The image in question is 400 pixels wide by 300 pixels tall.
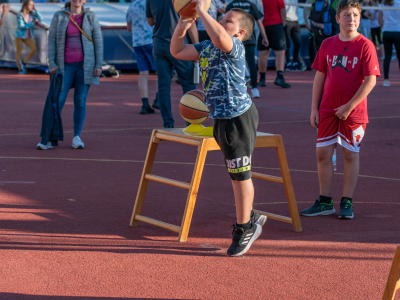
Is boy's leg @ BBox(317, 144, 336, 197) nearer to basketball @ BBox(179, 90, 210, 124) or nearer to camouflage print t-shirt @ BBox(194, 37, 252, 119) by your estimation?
basketball @ BBox(179, 90, 210, 124)

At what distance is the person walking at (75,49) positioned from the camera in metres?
8.05

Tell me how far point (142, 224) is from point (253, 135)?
135cm

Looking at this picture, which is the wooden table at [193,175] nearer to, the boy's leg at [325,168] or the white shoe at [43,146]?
the boy's leg at [325,168]

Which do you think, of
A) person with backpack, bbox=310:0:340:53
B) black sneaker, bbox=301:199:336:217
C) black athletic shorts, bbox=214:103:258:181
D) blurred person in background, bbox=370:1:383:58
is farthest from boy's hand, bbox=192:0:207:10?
blurred person in background, bbox=370:1:383:58

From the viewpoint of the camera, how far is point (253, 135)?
4297 mm

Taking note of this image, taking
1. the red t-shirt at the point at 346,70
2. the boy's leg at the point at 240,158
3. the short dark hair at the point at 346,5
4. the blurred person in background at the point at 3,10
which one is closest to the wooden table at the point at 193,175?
the boy's leg at the point at 240,158

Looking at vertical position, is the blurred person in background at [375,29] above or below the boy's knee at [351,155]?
below

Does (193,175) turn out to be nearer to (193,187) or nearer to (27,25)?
(193,187)

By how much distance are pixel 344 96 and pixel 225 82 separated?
142 cm

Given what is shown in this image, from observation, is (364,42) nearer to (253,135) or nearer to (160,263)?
(253,135)

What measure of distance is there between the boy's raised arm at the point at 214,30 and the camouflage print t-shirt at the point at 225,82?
0.51 feet

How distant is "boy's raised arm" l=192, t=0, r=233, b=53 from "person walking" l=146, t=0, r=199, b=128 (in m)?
4.81

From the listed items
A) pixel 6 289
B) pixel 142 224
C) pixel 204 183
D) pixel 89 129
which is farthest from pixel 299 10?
pixel 6 289

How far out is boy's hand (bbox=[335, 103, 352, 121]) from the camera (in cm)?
498
